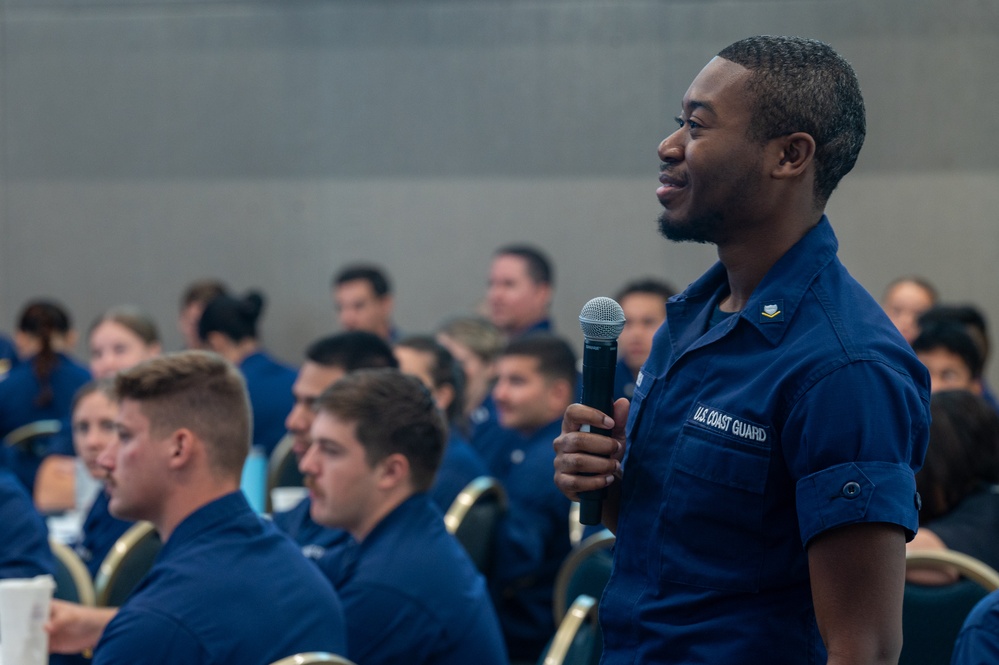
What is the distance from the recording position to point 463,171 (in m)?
7.64

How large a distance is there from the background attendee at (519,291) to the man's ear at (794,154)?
513 centimetres

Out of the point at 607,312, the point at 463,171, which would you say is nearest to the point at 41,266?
the point at 463,171

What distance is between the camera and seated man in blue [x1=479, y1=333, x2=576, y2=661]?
3670 mm

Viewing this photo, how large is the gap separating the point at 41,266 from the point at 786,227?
7569 mm

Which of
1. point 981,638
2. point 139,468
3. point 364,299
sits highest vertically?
point 139,468

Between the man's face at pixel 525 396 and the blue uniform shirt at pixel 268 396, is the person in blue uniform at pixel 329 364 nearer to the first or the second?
the man's face at pixel 525 396

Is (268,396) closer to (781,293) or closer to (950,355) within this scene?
(950,355)

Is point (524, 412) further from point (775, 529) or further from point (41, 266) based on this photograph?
point (41, 266)

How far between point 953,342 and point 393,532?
252 cm

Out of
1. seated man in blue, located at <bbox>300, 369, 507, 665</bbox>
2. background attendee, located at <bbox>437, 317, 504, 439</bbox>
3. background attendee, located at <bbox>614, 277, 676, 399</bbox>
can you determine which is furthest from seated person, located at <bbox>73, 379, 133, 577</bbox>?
background attendee, located at <bbox>614, 277, 676, 399</bbox>

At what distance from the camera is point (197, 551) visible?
217 cm

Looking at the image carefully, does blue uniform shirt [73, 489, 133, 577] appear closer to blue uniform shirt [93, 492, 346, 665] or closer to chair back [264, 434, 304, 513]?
chair back [264, 434, 304, 513]

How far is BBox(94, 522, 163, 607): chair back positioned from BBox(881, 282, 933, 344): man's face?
4044mm

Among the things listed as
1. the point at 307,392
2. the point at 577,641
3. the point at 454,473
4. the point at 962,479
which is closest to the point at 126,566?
the point at 307,392
